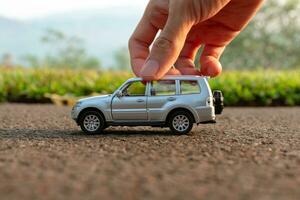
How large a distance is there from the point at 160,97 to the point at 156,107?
193 millimetres

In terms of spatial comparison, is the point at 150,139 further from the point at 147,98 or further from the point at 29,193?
the point at 29,193

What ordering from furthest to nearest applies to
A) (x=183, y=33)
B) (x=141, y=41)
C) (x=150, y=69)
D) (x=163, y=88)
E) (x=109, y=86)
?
(x=109, y=86)
(x=163, y=88)
(x=141, y=41)
(x=150, y=69)
(x=183, y=33)

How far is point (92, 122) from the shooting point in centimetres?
778

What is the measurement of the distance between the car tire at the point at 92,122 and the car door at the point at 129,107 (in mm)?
253

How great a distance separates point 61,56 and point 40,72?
4211 centimetres

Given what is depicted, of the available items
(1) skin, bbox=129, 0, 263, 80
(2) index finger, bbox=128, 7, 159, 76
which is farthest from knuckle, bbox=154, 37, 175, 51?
(2) index finger, bbox=128, 7, 159, 76

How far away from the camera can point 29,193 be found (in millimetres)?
3750

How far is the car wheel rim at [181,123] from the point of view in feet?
25.0

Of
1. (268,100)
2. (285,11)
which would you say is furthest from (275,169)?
(285,11)

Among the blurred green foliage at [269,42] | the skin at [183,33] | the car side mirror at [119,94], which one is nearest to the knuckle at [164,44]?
the skin at [183,33]

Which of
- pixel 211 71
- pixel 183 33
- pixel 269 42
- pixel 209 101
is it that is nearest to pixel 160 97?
pixel 209 101

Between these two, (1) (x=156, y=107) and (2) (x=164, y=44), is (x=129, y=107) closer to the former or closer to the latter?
(1) (x=156, y=107)

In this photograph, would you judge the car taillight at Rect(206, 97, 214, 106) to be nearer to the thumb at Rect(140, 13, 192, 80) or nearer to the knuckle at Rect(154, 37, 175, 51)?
the thumb at Rect(140, 13, 192, 80)

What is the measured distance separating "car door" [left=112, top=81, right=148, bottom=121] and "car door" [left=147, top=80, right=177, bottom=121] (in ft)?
0.38
